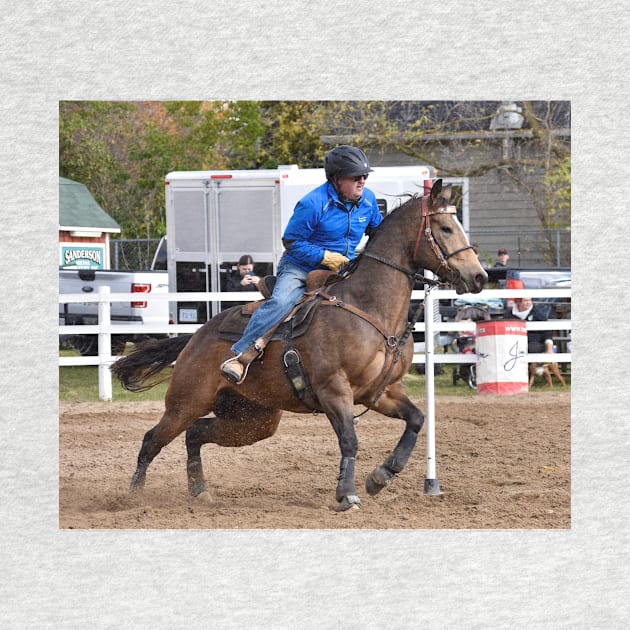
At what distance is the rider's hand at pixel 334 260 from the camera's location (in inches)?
251

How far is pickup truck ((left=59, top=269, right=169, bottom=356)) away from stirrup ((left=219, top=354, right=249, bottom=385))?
6766 millimetres

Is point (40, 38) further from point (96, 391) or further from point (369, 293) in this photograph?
point (96, 391)

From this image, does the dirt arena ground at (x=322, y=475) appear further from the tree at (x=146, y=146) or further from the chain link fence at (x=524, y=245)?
the tree at (x=146, y=146)

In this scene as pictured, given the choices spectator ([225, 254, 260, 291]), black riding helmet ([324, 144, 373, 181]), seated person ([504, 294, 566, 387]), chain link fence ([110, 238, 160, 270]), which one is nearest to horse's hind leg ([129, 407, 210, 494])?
black riding helmet ([324, 144, 373, 181])

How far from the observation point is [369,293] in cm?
631

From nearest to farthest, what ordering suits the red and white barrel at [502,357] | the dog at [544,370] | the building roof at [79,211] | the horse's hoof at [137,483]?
the horse's hoof at [137,483]
the red and white barrel at [502,357]
the dog at [544,370]
the building roof at [79,211]

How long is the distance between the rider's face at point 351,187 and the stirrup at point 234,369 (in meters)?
1.20

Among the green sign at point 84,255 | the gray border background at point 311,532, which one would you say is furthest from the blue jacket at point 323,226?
the green sign at point 84,255

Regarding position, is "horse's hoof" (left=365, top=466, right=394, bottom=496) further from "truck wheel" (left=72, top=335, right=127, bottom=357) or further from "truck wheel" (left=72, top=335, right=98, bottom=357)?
"truck wheel" (left=72, top=335, right=98, bottom=357)

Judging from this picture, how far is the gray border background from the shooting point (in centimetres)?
432

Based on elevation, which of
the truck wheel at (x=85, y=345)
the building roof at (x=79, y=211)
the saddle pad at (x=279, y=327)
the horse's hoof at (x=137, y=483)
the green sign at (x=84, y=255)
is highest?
the building roof at (x=79, y=211)

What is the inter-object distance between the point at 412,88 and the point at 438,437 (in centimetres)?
555

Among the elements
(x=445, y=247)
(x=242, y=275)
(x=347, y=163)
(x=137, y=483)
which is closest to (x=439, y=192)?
(x=445, y=247)

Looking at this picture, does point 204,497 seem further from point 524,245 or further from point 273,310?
point 524,245
